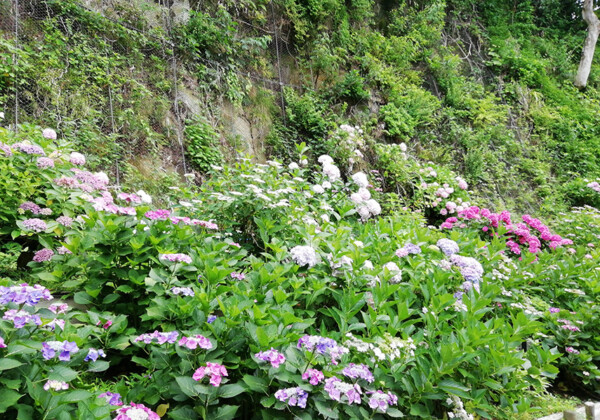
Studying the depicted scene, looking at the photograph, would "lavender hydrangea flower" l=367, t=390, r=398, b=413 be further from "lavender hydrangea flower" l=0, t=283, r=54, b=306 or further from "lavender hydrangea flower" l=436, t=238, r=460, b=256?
"lavender hydrangea flower" l=436, t=238, r=460, b=256

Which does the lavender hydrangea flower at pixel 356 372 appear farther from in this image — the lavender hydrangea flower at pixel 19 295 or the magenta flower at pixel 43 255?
the magenta flower at pixel 43 255

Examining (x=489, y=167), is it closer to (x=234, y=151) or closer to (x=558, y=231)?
(x=558, y=231)

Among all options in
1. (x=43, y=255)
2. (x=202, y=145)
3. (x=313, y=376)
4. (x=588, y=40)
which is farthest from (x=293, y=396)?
(x=588, y=40)

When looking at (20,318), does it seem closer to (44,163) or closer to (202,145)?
(44,163)

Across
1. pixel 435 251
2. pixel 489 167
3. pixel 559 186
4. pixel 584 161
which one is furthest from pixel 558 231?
pixel 435 251

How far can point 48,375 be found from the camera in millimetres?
1188

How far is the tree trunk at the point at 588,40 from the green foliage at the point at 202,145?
11583 millimetres

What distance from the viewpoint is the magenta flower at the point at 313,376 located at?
4.49 feet

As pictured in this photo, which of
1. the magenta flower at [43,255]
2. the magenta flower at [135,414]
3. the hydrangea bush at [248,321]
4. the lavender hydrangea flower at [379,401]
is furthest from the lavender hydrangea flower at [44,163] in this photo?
the lavender hydrangea flower at [379,401]

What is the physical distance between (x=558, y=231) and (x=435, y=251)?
5.04 meters

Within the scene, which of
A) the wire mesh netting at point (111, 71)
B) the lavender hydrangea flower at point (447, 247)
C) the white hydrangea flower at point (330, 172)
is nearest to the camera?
the lavender hydrangea flower at point (447, 247)

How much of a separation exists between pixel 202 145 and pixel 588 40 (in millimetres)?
12097

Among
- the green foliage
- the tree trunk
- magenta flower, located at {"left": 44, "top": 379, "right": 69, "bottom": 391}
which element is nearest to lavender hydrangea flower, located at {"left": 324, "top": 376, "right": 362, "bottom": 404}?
magenta flower, located at {"left": 44, "top": 379, "right": 69, "bottom": 391}

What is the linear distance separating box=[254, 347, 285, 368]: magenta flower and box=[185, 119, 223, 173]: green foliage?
141 inches
